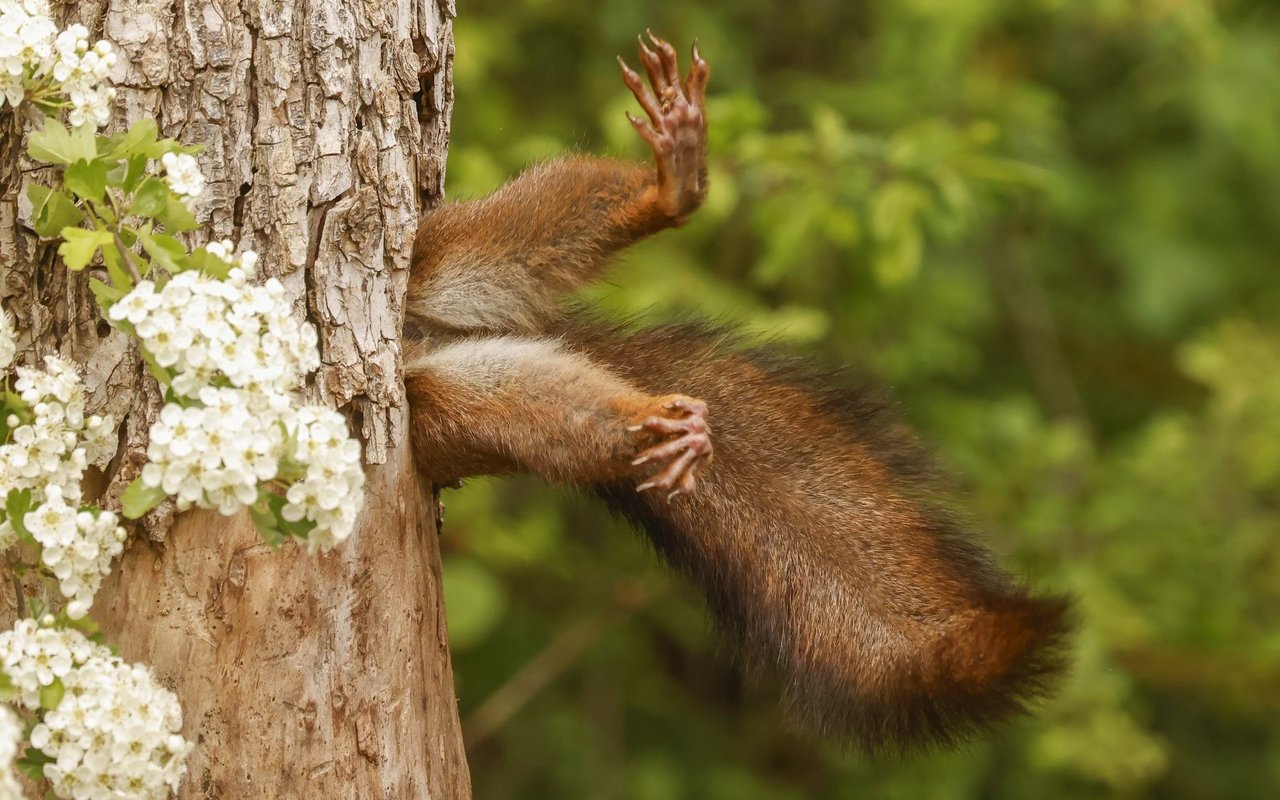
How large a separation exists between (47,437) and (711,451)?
1002 mm

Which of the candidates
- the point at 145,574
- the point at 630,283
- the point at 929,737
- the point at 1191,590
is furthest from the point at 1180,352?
the point at 145,574

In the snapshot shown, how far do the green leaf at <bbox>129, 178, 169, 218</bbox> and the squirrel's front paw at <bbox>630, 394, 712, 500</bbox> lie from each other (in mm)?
836

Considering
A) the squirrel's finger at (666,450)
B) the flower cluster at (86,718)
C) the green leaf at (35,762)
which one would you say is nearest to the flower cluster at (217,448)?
the flower cluster at (86,718)

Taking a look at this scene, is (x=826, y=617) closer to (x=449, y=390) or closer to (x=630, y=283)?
(x=449, y=390)

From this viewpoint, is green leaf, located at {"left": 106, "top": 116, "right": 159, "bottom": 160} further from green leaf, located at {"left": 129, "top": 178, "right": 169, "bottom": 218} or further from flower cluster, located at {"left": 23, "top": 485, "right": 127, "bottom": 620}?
flower cluster, located at {"left": 23, "top": 485, "right": 127, "bottom": 620}

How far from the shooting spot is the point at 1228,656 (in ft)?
16.7

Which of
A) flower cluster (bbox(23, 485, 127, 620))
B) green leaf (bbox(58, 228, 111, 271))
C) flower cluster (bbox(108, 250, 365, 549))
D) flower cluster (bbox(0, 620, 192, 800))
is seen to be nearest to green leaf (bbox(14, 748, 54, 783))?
flower cluster (bbox(0, 620, 192, 800))

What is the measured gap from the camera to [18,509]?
1926 millimetres

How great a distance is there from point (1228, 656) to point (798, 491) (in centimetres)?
318

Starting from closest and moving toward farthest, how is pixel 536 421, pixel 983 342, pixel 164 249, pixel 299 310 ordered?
1. pixel 164 249
2. pixel 299 310
3. pixel 536 421
4. pixel 983 342

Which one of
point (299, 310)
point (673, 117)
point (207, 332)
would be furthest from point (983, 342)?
point (207, 332)

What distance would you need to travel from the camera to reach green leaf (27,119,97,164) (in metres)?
1.89

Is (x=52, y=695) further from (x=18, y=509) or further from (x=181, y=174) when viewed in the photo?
(x=181, y=174)

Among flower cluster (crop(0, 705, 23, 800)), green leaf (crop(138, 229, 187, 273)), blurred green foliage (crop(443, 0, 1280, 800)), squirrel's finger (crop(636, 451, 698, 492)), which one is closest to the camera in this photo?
flower cluster (crop(0, 705, 23, 800))
